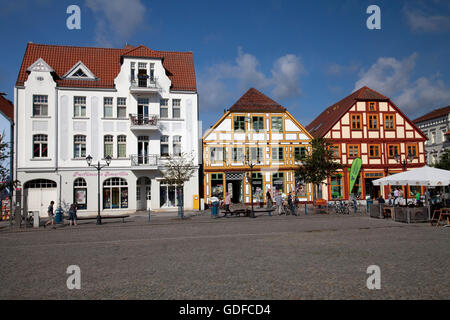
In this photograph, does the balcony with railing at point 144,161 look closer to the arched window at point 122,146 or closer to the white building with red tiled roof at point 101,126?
the white building with red tiled roof at point 101,126

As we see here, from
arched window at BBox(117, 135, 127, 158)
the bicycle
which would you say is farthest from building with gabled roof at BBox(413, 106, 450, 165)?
arched window at BBox(117, 135, 127, 158)

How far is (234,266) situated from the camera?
889 cm

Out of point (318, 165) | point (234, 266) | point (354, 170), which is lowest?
point (234, 266)

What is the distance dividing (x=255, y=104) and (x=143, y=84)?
1150cm

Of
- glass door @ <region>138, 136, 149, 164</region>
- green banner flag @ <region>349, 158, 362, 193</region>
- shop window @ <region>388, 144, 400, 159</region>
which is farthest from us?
shop window @ <region>388, 144, 400, 159</region>

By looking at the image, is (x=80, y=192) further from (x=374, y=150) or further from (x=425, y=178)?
(x=374, y=150)

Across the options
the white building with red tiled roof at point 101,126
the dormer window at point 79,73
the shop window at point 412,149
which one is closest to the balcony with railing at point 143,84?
the white building with red tiled roof at point 101,126

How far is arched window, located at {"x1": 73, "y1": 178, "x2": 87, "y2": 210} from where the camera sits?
2908 cm

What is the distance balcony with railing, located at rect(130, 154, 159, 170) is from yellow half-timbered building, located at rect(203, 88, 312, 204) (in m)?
5.68

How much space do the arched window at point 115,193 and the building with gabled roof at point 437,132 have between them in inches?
1685

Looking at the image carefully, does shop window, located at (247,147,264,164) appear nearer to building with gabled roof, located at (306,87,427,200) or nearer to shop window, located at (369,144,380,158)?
building with gabled roof, located at (306,87,427,200)

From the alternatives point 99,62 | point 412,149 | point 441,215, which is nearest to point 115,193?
point 99,62
